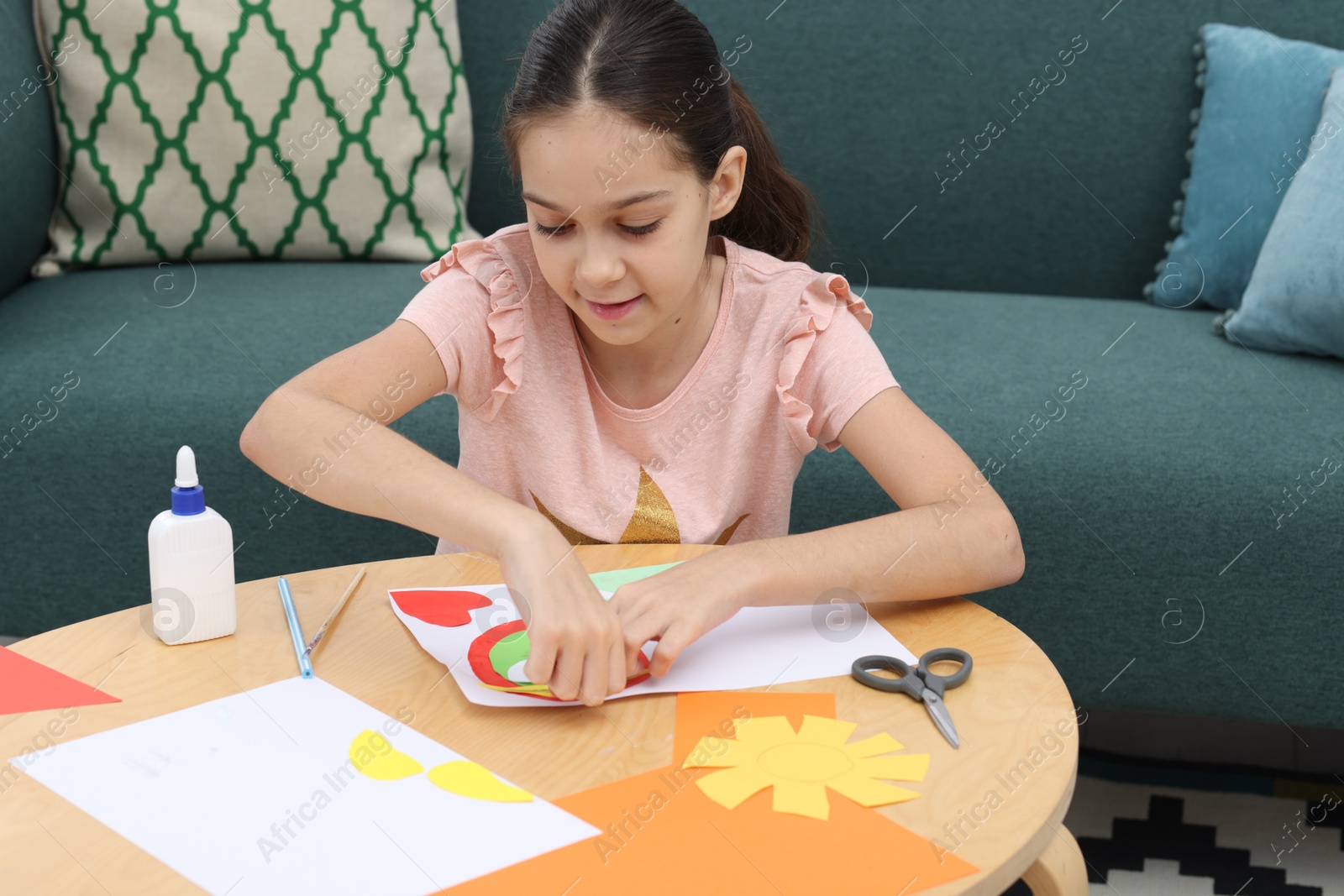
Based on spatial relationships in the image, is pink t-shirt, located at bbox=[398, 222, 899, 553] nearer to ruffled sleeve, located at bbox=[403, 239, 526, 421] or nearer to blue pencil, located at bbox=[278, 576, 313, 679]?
ruffled sleeve, located at bbox=[403, 239, 526, 421]

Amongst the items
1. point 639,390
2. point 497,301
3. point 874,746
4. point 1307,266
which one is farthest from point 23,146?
point 1307,266

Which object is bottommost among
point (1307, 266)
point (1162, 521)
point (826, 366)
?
point (1162, 521)

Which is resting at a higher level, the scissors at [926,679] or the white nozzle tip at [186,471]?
the white nozzle tip at [186,471]

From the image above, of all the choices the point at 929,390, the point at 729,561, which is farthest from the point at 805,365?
the point at 929,390

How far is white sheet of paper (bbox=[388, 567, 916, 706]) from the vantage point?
2.51 feet

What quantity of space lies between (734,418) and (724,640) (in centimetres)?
40

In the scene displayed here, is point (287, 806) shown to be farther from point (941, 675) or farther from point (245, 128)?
point (245, 128)

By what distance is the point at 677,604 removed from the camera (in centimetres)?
79

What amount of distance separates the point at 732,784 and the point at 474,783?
0.14m

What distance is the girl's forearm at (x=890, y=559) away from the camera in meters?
0.87

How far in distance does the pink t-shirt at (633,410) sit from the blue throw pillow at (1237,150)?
3.23 feet

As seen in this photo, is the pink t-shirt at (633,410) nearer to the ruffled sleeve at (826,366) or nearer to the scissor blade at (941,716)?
the ruffled sleeve at (826,366)

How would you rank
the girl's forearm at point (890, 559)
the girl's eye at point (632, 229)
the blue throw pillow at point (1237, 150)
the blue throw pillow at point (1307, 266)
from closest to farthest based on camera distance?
1. the girl's forearm at point (890, 559)
2. the girl's eye at point (632, 229)
3. the blue throw pillow at point (1307, 266)
4. the blue throw pillow at point (1237, 150)

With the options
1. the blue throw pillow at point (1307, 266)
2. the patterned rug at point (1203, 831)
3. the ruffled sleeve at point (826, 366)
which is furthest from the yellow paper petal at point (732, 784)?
the blue throw pillow at point (1307, 266)
